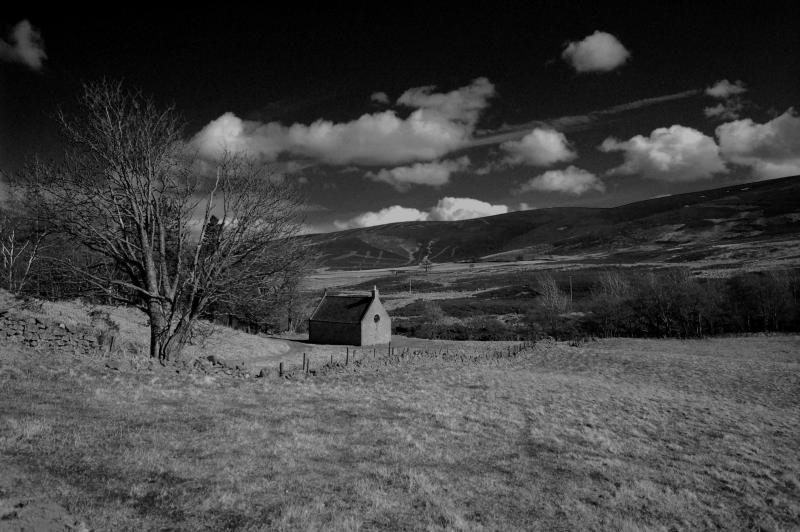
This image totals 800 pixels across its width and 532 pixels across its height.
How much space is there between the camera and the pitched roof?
58781mm

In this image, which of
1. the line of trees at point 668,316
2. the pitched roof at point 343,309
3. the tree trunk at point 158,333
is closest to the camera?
the tree trunk at point 158,333

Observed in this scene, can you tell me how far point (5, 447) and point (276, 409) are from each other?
24.0 ft

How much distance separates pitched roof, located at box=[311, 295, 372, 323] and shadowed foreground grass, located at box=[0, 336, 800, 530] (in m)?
37.1

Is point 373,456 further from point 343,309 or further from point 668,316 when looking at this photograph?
point 668,316

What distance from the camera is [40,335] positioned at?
18922 millimetres

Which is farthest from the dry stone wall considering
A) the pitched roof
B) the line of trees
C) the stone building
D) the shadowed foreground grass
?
the line of trees

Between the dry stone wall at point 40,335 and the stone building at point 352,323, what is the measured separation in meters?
38.5

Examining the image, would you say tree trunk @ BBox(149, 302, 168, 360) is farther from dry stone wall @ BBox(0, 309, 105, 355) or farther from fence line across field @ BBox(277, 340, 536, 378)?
fence line across field @ BBox(277, 340, 536, 378)

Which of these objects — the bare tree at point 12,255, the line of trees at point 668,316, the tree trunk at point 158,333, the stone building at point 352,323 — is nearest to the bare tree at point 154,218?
the tree trunk at point 158,333

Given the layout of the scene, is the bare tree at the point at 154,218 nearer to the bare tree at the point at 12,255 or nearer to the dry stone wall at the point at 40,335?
the dry stone wall at the point at 40,335

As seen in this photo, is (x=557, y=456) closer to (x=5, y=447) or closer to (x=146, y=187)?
(x=5, y=447)

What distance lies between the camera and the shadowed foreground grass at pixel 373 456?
7340 millimetres

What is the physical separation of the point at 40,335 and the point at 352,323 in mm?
40556

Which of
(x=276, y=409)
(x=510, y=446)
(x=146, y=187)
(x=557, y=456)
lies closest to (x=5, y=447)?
(x=276, y=409)
